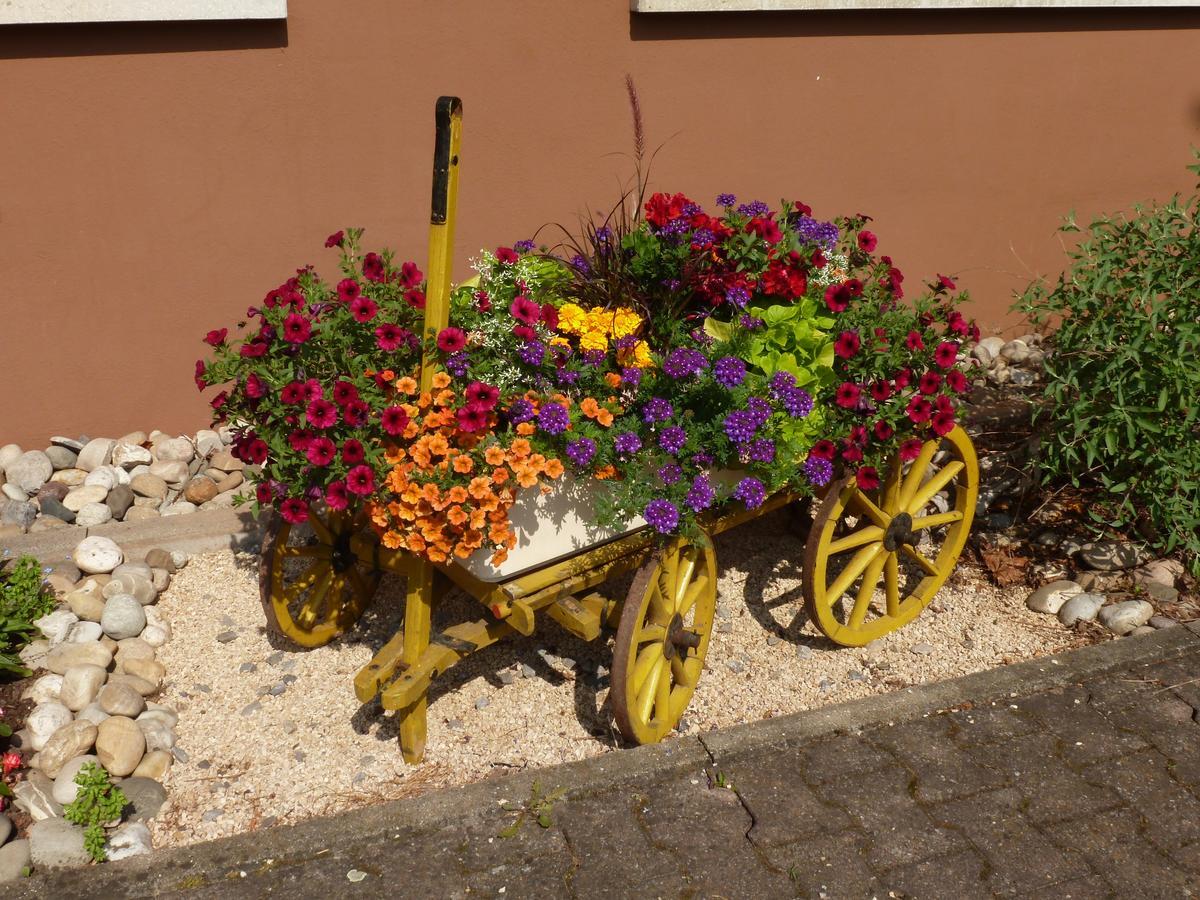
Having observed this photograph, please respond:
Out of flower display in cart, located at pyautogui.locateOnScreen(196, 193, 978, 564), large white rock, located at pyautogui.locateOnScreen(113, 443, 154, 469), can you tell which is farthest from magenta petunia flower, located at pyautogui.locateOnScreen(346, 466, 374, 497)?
large white rock, located at pyautogui.locateOnScreen(113, 443, 154, 469)

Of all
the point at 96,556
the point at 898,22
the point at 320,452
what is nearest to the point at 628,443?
the point at 320,452

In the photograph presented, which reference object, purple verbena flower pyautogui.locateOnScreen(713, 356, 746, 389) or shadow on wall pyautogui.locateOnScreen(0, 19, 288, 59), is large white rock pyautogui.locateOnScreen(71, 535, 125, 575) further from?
purple verbena flower pyautogui.locateOnScreen(713, 356, 746, 389)

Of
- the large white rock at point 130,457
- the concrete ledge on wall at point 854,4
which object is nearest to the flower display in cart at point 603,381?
the concrete ledge on wall at point 854,4

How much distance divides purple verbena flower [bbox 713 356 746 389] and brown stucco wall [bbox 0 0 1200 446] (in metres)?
1.87

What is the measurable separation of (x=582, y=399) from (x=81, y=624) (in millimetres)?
1717

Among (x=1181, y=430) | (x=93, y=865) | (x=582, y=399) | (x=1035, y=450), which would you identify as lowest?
(x=93, y=865)

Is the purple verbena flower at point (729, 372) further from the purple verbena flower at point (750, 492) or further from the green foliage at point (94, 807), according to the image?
the green foliage at point (94, 807)

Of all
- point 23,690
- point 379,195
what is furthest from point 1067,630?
point 23,690

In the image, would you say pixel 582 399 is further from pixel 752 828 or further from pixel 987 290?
pixel 987 290

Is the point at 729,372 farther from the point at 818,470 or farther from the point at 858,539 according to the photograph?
the point at 858,539

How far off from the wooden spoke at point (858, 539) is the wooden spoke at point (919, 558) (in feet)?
0.47

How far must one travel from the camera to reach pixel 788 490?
10.3 ft

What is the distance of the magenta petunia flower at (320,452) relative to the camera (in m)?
2.60

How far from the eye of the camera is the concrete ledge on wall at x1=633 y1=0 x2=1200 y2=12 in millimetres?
4164
